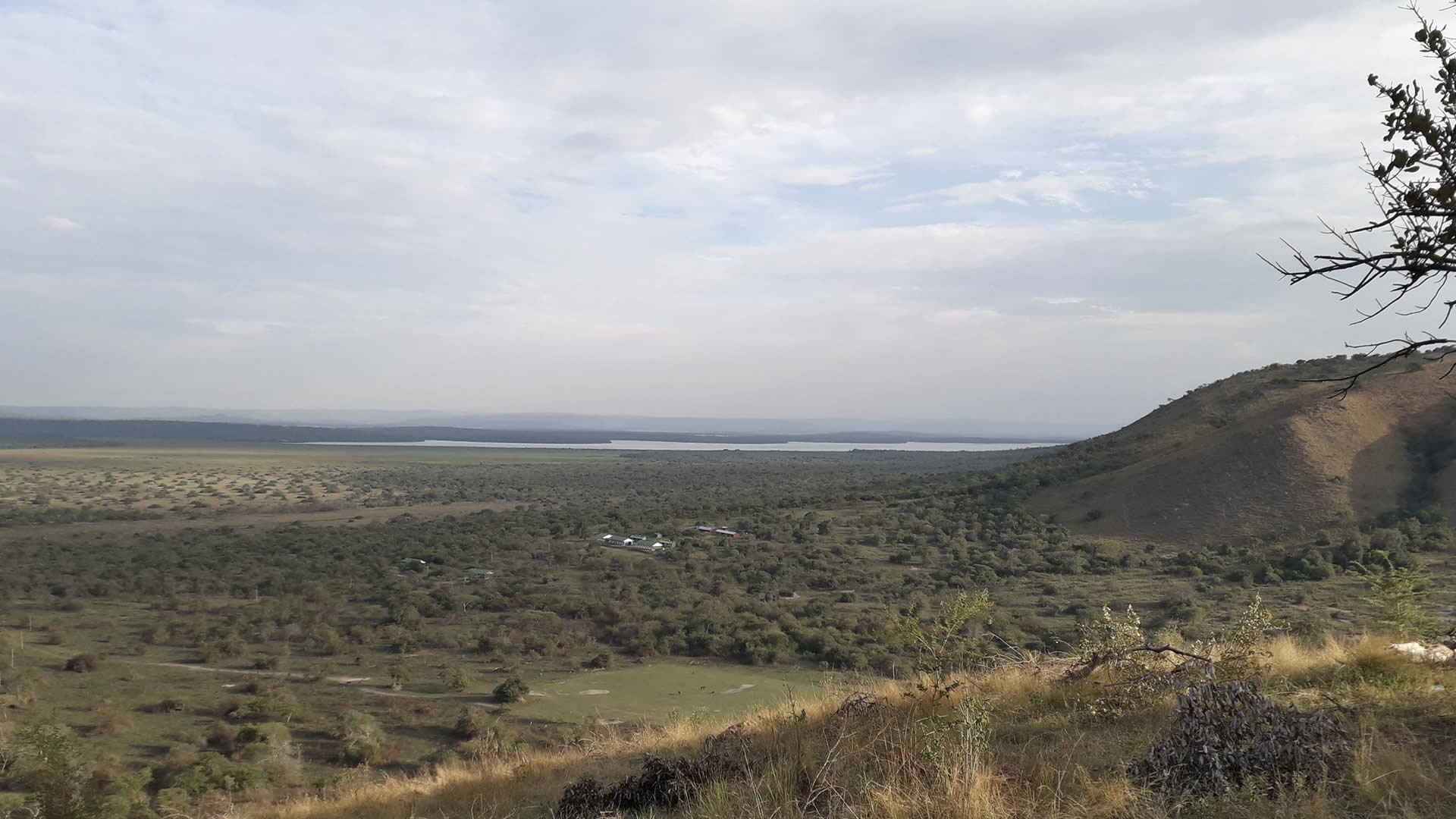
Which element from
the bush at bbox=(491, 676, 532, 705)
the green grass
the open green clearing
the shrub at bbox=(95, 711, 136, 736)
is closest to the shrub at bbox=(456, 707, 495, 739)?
the open green clearing

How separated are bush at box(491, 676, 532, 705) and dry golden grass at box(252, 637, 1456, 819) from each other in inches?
257

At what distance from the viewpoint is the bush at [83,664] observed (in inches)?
647

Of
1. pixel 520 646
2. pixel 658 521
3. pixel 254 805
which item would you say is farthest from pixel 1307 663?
pixel 658 521

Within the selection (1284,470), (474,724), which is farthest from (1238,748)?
(1284,470)

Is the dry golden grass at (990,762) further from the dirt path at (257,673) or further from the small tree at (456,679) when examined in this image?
the dirt path at (257,673)

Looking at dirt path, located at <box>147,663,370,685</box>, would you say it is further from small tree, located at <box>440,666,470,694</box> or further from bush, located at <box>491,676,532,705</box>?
bush, located at <box>491,676,532,705</box>

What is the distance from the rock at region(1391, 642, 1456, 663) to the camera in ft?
21.5

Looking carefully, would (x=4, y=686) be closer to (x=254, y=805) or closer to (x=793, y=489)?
(x=254, y=805)

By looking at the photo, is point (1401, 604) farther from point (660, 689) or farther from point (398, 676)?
point (398, 676)

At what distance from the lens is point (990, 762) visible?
16.2 ft

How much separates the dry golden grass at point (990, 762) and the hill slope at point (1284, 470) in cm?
2416

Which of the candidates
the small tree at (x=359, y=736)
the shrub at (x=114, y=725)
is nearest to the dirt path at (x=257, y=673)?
the small tree at (x=359, y=736)

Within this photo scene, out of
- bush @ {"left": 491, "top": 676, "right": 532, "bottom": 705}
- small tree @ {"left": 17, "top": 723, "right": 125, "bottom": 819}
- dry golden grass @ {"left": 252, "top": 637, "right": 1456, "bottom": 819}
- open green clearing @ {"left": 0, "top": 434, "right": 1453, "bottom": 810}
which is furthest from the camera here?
bush @ {"left": 491, "top": 676, "right": 532, "bottom": 705}

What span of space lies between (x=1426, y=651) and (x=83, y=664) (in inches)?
868
